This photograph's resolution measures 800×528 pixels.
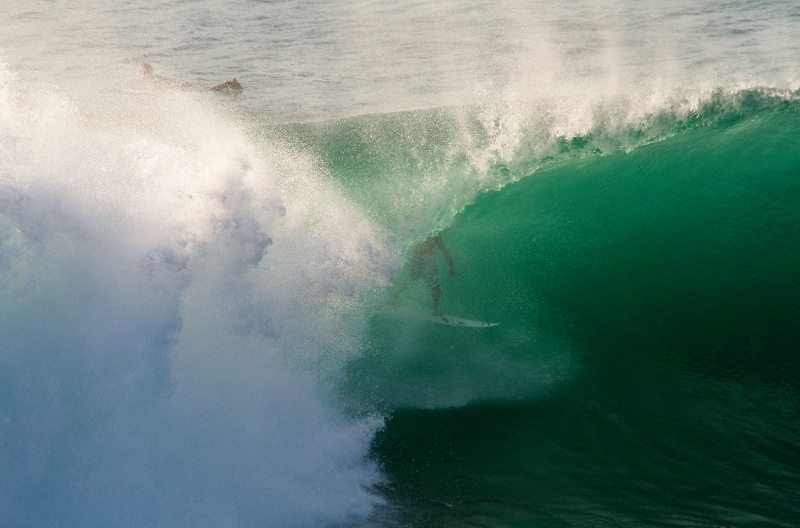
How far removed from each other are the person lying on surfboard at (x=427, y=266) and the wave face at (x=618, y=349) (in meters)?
0.15

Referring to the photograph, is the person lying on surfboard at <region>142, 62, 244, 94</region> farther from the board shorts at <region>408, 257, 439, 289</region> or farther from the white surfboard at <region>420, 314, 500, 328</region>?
the white surfboard at <region>420, 314, 500, 328</region>

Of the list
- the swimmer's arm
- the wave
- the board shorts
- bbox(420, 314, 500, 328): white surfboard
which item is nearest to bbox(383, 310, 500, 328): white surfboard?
bbox(420, 314, 500, 328): white surfboard

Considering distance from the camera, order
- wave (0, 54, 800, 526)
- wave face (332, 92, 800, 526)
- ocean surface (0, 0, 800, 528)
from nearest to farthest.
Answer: wave face (332, 92, 800, 526), ocean surface (0, 0, 800, 528), wave (0, 54, 800, 526)

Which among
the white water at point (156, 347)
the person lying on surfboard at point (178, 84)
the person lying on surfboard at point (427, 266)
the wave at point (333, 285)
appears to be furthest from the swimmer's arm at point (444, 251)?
the person lying on surfboard at point (178, 84)

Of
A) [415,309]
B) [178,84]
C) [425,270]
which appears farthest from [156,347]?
[178,84]

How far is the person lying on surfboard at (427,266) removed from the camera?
6.53 meters

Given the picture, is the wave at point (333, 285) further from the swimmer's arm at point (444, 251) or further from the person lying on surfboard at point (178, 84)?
the person lying on surfboard at point (178, 84)

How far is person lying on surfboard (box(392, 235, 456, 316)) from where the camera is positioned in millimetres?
6531

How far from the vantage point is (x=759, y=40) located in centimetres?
899

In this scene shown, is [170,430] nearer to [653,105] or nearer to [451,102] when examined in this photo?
[451,102]

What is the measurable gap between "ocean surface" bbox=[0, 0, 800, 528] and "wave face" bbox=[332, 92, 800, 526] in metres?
0.03

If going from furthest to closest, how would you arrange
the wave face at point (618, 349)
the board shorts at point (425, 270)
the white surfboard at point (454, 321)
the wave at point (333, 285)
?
the board shorts at point (425, 270) → the white surfboard at point (454, 321) → the wave at point (333, 285) → the wave face at point (618, 349)

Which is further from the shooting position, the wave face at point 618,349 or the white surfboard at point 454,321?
the white surfboard at point 454,321

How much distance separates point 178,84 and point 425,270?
573 cm
